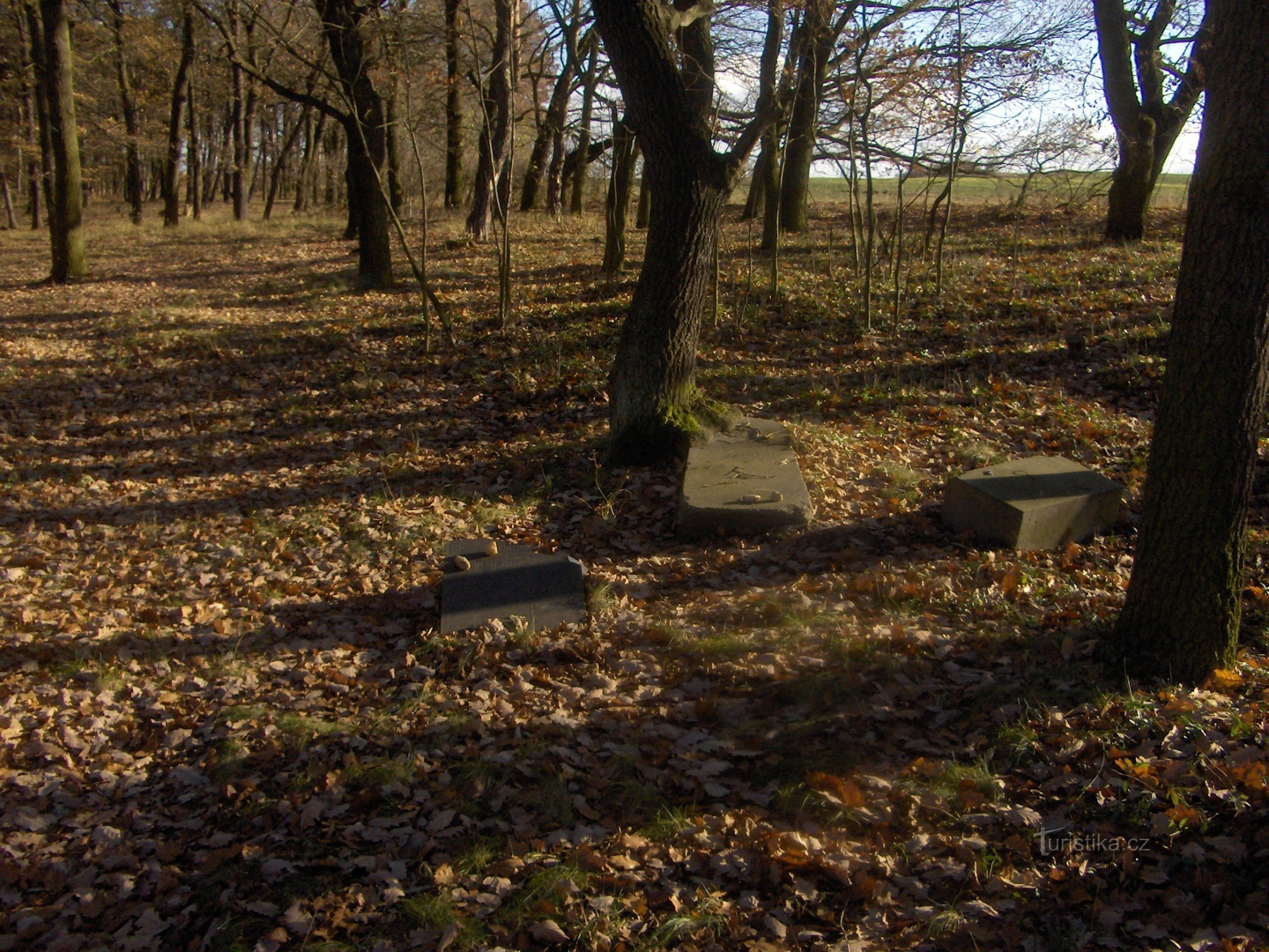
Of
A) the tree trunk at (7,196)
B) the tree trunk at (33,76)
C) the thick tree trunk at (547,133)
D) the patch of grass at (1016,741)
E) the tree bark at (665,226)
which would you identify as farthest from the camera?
the tree trunk at (7,196)

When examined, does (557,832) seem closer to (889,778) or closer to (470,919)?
(470,919)

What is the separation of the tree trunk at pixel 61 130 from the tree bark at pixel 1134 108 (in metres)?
17.5

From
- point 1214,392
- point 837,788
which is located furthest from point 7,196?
point 1214,392

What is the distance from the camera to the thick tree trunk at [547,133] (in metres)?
19.5

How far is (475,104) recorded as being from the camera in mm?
27281

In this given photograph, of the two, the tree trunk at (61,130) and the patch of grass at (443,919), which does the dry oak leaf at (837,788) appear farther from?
the tree trunk at (61,130)

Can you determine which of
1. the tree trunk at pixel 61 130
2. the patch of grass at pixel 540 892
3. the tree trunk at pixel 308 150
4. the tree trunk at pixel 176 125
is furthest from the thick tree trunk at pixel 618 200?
the tree trunk at pixel 308 150

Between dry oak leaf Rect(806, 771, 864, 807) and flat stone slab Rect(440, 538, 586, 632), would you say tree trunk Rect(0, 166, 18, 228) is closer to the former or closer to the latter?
flat stone slab Rect(440, 538, 586, 632)

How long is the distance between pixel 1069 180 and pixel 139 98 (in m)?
27.0

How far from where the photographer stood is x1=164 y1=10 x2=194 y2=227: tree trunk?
23.3 meters

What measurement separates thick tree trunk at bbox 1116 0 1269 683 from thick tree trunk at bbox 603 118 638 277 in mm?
9833

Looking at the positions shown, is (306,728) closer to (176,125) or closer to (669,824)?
(669,824)

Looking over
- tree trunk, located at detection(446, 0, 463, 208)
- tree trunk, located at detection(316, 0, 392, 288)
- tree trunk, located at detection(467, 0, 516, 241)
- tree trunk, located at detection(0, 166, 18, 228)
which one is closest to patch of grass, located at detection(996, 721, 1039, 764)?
tree trunk, located at detection(316, 0, 392, 288)

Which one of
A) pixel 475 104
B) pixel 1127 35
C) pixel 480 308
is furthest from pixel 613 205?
pixel 475 104
